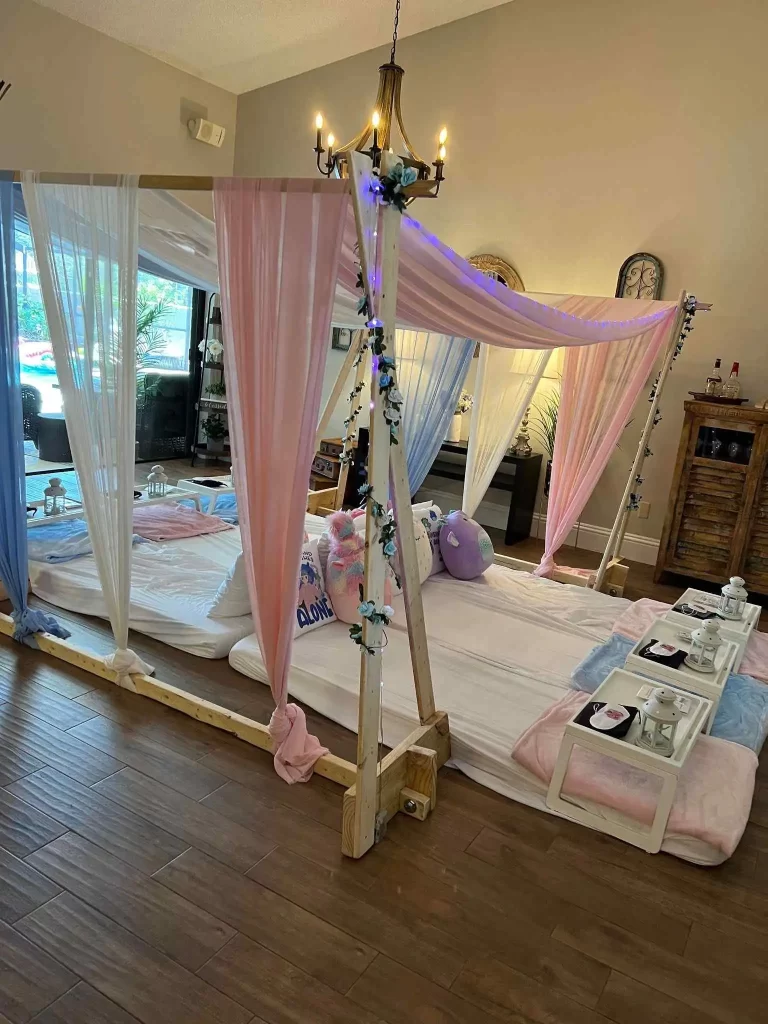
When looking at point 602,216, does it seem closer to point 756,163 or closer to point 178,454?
point 756,163

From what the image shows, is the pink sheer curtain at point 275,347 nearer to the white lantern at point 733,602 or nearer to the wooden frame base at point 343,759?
the wooden frame base at point 343,759

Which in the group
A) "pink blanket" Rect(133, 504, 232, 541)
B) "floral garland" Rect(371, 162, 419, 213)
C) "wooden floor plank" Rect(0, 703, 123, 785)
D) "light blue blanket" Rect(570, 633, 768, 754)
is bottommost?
"wooden floor plank" Rect(0, 703, 123, 785)

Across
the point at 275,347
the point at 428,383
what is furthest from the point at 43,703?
the point at 428,383

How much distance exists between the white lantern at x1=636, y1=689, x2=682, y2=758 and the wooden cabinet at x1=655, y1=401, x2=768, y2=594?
275 cm

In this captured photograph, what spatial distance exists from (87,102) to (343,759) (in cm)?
515

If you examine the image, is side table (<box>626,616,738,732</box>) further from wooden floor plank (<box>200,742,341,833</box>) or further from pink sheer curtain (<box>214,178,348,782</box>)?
pink sheer curtain (<box>214,178,348,782</box>)

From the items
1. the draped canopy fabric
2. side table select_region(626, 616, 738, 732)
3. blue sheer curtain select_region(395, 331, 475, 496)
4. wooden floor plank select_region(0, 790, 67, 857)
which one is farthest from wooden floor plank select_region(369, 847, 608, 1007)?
blue sheer curtain select_region(395, 331, 475, 496)

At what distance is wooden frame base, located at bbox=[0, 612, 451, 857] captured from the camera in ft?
7.48

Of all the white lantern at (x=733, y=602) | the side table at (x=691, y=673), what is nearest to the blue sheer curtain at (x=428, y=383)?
the white lantern at (x=733, y=602)

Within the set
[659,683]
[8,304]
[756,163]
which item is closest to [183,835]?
[659,683]

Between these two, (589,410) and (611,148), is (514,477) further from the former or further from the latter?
(611,148)

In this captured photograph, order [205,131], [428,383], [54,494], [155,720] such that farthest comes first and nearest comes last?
[205,131] < [428,383] < [54,494] < [155,720]

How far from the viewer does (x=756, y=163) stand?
4641mm

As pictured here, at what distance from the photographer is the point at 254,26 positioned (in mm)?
5281
